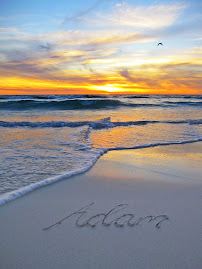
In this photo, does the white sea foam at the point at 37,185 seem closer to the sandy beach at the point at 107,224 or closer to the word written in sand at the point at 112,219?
the sandy beach at the point at 107,224

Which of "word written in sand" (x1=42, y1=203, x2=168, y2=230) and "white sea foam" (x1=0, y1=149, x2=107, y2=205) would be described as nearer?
"word written in sand" (x1=42, y1=203, x2=168, y2=230)

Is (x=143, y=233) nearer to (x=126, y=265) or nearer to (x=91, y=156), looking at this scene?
(x=126, y=265)

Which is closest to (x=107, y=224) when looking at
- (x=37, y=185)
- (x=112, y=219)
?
(x=112, y=219)

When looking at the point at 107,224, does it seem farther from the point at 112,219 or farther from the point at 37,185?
the point at 37,185

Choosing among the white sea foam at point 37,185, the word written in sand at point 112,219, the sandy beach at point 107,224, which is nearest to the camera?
the sandy beach at point 107,224

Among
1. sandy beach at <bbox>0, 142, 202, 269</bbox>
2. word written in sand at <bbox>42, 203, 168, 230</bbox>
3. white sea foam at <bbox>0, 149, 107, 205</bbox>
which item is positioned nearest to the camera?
sandy beach at <bbox>0, 142, 202, 269</bbox>

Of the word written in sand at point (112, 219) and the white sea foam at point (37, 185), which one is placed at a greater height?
the white sea foam at point (37, 185)

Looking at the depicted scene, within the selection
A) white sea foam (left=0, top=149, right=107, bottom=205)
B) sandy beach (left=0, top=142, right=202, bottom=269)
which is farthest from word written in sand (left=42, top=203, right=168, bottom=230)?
white sea foam (left=0, top=149, right=107, bottom=205)

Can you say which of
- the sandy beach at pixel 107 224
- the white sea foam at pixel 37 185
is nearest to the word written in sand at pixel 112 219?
the sandy beach at pixel 107 224

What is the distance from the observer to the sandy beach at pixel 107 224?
185 centimetres

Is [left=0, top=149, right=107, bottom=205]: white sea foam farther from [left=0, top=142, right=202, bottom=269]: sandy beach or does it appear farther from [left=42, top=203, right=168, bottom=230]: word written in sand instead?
[left=42, top=203, right=168, bottom=230]: word written in sand

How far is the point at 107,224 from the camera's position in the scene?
7.61ft

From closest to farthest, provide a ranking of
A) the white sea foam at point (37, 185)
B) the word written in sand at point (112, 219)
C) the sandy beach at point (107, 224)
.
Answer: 1. the sandy beach at point (107, 224)
2. the word written in sand at point (112, 219)
3. the white sea foam at point (37, 185)

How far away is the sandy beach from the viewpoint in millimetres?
1847
